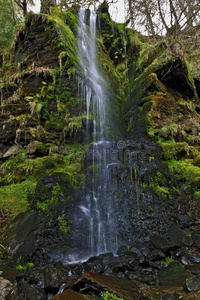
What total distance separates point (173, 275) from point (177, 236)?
4.75 feet

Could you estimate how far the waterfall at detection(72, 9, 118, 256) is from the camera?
207 inches

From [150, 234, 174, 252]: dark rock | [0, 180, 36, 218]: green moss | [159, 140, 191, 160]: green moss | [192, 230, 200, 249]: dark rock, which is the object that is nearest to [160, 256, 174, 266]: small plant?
[150, 234, 174, 252]: dark rock

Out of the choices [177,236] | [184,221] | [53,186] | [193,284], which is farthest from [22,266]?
[184,221]

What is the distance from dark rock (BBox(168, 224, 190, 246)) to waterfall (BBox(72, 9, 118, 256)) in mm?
1448

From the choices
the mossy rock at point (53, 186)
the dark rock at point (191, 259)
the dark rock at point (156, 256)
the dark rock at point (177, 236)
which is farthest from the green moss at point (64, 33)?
the dark rock at point (191, 259)

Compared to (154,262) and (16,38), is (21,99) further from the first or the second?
(154,262)

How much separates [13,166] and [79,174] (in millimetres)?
2485

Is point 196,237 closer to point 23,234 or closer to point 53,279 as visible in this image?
point 53,279

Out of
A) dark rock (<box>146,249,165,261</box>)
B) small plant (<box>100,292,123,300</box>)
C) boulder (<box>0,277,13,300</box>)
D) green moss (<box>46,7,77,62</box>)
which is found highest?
green moss (<box>46,7,77,62</box>)

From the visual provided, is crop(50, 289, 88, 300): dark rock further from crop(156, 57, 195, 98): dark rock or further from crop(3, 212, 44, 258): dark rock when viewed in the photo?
crop(156, 57, 195, 98): dark rock

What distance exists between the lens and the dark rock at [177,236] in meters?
4.51

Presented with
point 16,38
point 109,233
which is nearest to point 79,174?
point 109,233

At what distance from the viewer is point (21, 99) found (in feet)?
29.9

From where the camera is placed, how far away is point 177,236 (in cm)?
471
